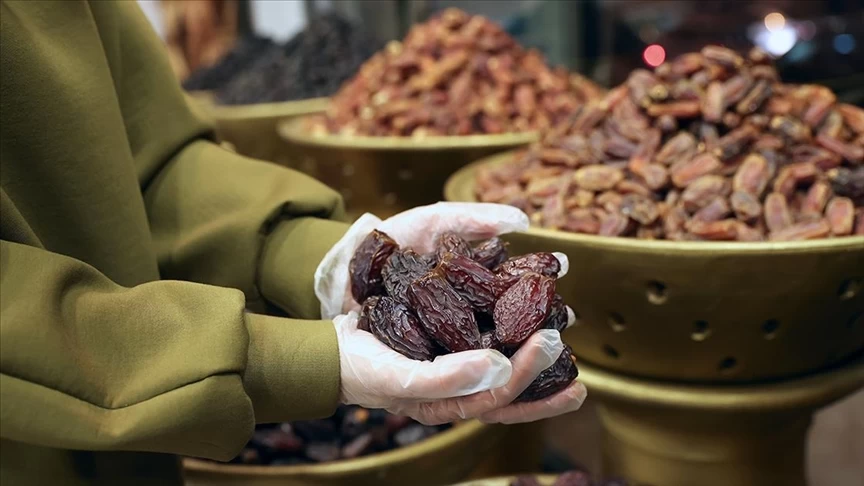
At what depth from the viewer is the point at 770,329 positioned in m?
0.82

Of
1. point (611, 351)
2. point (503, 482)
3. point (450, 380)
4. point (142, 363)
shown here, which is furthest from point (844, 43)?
point (142, 363)

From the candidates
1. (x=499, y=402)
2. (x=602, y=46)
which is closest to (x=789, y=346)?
(x=499, y=402)

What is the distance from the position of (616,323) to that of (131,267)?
477 millimetres

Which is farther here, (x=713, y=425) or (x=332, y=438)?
(x=332, y=438)

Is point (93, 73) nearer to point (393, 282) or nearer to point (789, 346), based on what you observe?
point (393, 282)

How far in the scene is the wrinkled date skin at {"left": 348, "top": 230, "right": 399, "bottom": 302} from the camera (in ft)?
2.24

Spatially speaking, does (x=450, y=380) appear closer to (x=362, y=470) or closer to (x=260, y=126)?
(x=362, y=470)

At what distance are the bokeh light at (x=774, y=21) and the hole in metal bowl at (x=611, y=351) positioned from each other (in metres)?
0.85

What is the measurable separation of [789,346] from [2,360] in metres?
0.70

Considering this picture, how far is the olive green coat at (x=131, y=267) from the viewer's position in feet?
1.73

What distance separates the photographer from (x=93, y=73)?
70cm

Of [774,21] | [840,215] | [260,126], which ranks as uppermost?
[774,21]

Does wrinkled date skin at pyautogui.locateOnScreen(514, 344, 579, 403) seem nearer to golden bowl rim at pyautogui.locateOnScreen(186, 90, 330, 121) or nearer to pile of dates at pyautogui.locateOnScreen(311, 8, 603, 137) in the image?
pile of dates at pyautogui.locateOnScreen(311, 8, 603, 137)

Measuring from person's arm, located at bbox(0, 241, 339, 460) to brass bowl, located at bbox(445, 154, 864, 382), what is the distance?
0.32 metres
